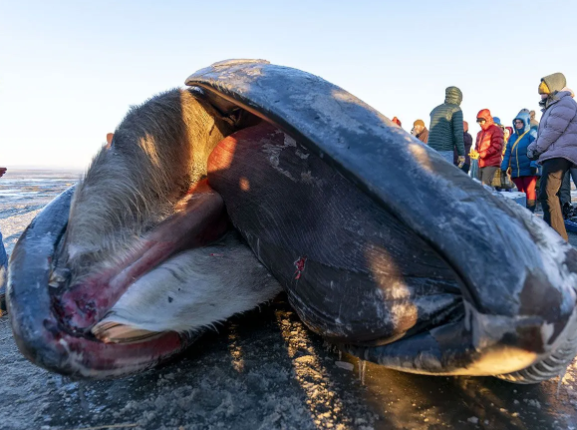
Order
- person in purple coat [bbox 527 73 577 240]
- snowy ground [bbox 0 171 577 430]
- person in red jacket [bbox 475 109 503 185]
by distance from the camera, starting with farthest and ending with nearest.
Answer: person in red jacket [bbox 475 109 503 185]
person in purple coat [bbox 527 73 577 240]
snowy ground [bbox 0 171 577 430]

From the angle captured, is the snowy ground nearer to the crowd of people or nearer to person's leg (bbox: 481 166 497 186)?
the crowd of people

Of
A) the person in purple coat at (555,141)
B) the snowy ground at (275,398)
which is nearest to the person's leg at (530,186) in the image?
the person in purple coat at (555,141)

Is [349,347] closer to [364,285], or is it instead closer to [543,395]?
[364,285]

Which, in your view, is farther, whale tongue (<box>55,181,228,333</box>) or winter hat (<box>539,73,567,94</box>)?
winter hat (<box>539,73,567,94</box>)

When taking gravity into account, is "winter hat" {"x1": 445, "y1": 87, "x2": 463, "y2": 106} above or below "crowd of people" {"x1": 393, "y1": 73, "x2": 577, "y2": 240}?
above

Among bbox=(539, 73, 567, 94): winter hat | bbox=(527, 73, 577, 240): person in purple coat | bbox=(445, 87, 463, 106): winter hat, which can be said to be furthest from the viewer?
bbox=(445, 87, 463, 106): winter hat

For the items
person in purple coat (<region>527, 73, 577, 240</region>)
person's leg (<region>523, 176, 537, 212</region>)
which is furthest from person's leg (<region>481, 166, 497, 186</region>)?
person in purple coat (<region>527, 73, 577, 240</region>)

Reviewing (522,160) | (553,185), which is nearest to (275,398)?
(553,185)

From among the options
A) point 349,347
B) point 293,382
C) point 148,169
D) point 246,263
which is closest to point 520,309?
point 349,347

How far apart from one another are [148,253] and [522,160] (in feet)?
21.5

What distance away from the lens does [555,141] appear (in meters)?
4.36

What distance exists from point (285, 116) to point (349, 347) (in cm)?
76

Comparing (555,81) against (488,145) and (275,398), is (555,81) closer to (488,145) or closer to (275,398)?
(488,145)

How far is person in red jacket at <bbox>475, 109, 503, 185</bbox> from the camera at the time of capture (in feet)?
25.3
